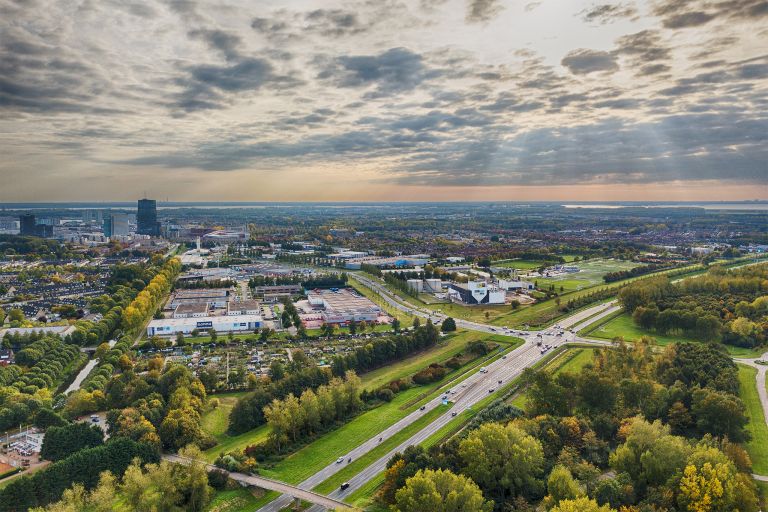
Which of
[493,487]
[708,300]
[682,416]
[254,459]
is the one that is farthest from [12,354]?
[708,300]

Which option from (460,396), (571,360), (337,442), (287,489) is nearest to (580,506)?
(287,489)

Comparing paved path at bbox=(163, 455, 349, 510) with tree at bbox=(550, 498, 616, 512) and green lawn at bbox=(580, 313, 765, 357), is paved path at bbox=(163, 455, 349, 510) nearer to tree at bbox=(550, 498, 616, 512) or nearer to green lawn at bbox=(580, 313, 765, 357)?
tree at bbox=(550, 498, 616, 512)

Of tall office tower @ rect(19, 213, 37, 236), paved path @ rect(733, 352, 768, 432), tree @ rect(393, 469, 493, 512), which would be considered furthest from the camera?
tall office tower @ rect(19, 213, 37, 236)

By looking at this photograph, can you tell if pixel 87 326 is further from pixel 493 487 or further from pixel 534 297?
pixel 534 297

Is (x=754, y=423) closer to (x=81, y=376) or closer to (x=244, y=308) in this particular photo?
(x=81, y=376)

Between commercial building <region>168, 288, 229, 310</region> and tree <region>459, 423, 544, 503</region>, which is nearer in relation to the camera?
tree <region>459, 423, 544, 503</region>

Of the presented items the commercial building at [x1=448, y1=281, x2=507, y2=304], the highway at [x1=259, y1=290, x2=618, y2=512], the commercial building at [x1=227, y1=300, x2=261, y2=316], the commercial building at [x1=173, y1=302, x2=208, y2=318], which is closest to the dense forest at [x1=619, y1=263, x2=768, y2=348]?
the highway at [x1=259, y1=290, x2=618, y2=512]
